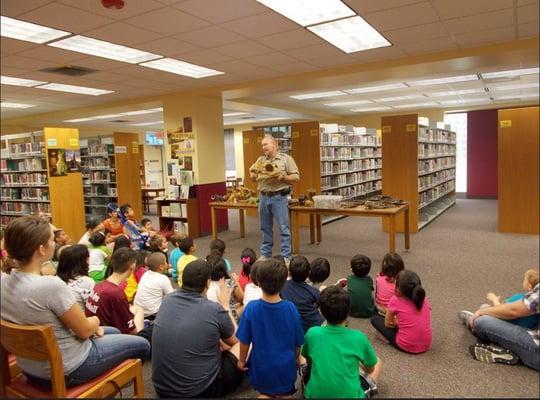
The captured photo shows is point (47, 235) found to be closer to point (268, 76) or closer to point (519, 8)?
point (519, 8)

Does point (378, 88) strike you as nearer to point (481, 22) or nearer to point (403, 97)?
point (403, 97)

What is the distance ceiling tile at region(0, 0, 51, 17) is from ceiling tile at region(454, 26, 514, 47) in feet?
14.2

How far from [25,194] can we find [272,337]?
7.64 meters

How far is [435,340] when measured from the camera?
2.88m

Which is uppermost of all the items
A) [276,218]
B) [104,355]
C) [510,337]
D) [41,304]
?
[41,304]

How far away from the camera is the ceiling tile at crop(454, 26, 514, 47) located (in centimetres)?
446

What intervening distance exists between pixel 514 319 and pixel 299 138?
221 inches

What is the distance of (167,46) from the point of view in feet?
15.2

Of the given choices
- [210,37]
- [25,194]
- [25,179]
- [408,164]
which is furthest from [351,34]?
[25,194]

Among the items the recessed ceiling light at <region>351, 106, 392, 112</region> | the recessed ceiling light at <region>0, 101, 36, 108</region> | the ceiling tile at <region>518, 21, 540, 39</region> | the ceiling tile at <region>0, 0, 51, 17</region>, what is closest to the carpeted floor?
the ceiling tile at <region>518, 21, 540, 39</region>

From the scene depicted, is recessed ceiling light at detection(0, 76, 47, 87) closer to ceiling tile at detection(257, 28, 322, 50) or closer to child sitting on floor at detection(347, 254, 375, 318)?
ceiling tile at detection(257, 28, 322, 50)

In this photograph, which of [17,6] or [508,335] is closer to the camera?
[508,335]

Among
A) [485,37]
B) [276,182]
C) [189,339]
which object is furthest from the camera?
[276,182]

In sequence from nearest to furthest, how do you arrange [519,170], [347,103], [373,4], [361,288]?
1. [361,288]
2. [373,4]
3. [519,170]
4. [347,103]
